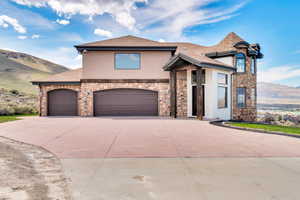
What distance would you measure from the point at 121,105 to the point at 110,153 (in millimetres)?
10794

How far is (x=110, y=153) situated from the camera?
502 centimetres

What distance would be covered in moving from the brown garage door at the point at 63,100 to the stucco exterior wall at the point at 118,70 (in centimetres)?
218

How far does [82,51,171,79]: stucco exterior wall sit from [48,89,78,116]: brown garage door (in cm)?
218

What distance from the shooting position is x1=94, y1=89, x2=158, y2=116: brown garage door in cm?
1566

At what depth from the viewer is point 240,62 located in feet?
51.6

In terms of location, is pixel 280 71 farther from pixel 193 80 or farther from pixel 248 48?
pixel 193 80

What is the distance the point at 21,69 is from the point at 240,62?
3503 inches

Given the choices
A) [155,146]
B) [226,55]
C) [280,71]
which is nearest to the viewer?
[155,146]

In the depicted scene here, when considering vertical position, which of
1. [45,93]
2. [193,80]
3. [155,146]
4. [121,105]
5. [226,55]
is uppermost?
[226,55]

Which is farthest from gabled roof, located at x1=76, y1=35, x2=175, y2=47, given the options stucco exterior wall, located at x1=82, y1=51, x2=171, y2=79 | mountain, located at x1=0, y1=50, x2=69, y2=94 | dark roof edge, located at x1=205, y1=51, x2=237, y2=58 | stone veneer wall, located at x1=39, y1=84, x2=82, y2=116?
mountain, located at x1=0, y1=50, x2=69, y2=94

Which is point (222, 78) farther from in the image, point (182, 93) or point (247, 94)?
point (247, 94)

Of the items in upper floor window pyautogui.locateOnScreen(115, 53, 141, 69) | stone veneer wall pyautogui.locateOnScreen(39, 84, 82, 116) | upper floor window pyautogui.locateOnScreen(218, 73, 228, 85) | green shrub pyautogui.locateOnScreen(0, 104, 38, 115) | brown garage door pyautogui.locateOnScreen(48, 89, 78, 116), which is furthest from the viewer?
green shrub pyautogui.locateOnScreen(0, 104, 38, 115)

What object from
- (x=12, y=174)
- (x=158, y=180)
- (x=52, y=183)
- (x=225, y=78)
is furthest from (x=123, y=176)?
(x=225, y=78)

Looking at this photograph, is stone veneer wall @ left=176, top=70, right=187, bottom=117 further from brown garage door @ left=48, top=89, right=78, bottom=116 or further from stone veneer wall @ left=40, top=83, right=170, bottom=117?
brown garage door @ left=48, top=89, right=78, bottom=116
